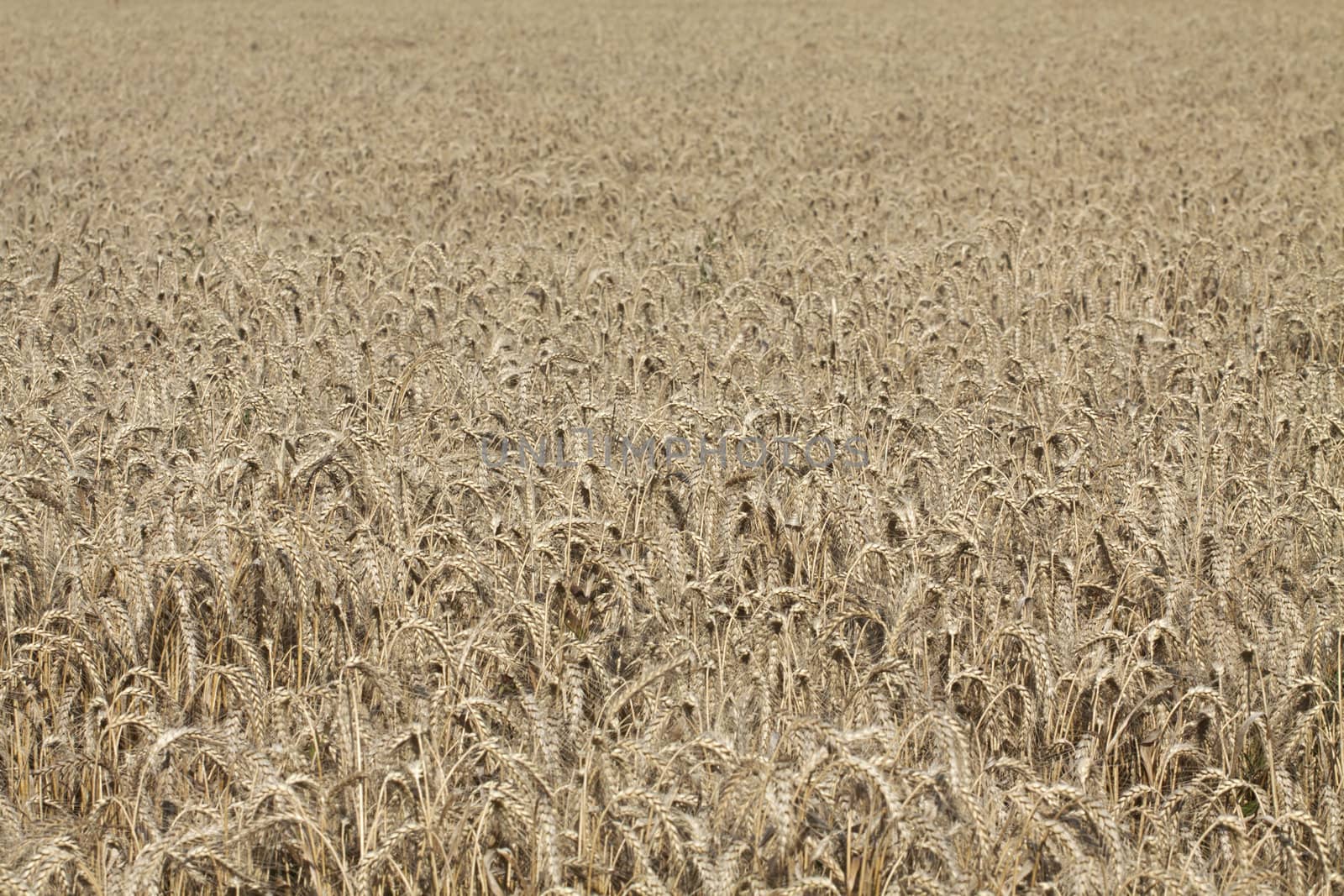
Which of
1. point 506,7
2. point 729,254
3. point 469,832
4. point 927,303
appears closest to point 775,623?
point 469,832

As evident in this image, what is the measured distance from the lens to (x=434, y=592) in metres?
3.10

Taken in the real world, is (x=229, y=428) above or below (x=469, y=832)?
above

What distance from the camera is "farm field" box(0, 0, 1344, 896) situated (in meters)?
2.31

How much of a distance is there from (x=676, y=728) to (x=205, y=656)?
111 centimetres

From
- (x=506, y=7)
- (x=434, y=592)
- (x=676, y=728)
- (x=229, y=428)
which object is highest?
(x=506, y=7)

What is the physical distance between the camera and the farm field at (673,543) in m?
2.31

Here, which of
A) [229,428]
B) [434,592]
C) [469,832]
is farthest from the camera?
[229,428]

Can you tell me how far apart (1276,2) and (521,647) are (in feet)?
80.1

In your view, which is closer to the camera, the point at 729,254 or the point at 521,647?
the point at 521,647

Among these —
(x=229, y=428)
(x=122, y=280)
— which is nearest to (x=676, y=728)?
(x=229, y=428)

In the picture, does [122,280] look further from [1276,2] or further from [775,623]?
[1276,2]

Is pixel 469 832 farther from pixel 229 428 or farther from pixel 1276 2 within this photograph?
pixel 1276 2

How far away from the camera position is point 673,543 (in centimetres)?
324

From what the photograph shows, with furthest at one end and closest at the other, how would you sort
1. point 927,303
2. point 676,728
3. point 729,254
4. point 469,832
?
1. point 729,254
2. point 927,303
3. point 676,728
4. point 469,832
